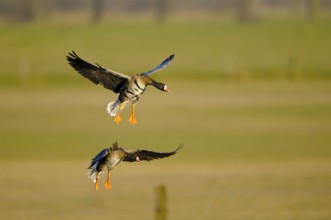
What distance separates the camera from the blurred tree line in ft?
415

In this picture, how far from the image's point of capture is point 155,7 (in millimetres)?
145750

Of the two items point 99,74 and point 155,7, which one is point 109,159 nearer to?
point 99,74

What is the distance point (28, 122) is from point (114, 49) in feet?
140

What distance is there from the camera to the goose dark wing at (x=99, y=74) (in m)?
6.44

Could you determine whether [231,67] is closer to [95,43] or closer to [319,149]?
[95,43]

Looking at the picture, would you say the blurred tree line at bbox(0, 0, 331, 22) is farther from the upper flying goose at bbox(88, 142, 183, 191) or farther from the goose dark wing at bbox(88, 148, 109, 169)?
the goose dark wing at bbox(88, 148, 109, 169)

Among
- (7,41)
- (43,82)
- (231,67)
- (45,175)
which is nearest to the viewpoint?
(45,175)

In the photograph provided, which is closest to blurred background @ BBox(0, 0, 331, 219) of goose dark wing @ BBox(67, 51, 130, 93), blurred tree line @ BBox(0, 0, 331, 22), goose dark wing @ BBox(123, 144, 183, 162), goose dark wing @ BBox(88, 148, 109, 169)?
goose dark wing @ BBox(67, 51, 130, 93)

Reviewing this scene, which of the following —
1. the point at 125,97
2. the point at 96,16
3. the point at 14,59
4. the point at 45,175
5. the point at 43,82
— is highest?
the point at 96,16

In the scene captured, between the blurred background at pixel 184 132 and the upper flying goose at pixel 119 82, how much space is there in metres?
11.6

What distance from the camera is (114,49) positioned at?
7838 cm

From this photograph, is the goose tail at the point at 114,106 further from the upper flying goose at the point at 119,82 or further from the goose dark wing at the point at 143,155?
the goose dark wing at the point at 143,155

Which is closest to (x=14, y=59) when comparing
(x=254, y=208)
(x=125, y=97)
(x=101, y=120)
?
(x=101, y=120)

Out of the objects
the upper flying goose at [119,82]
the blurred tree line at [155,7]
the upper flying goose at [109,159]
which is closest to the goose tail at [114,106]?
the upper flying goose at [119,82]
